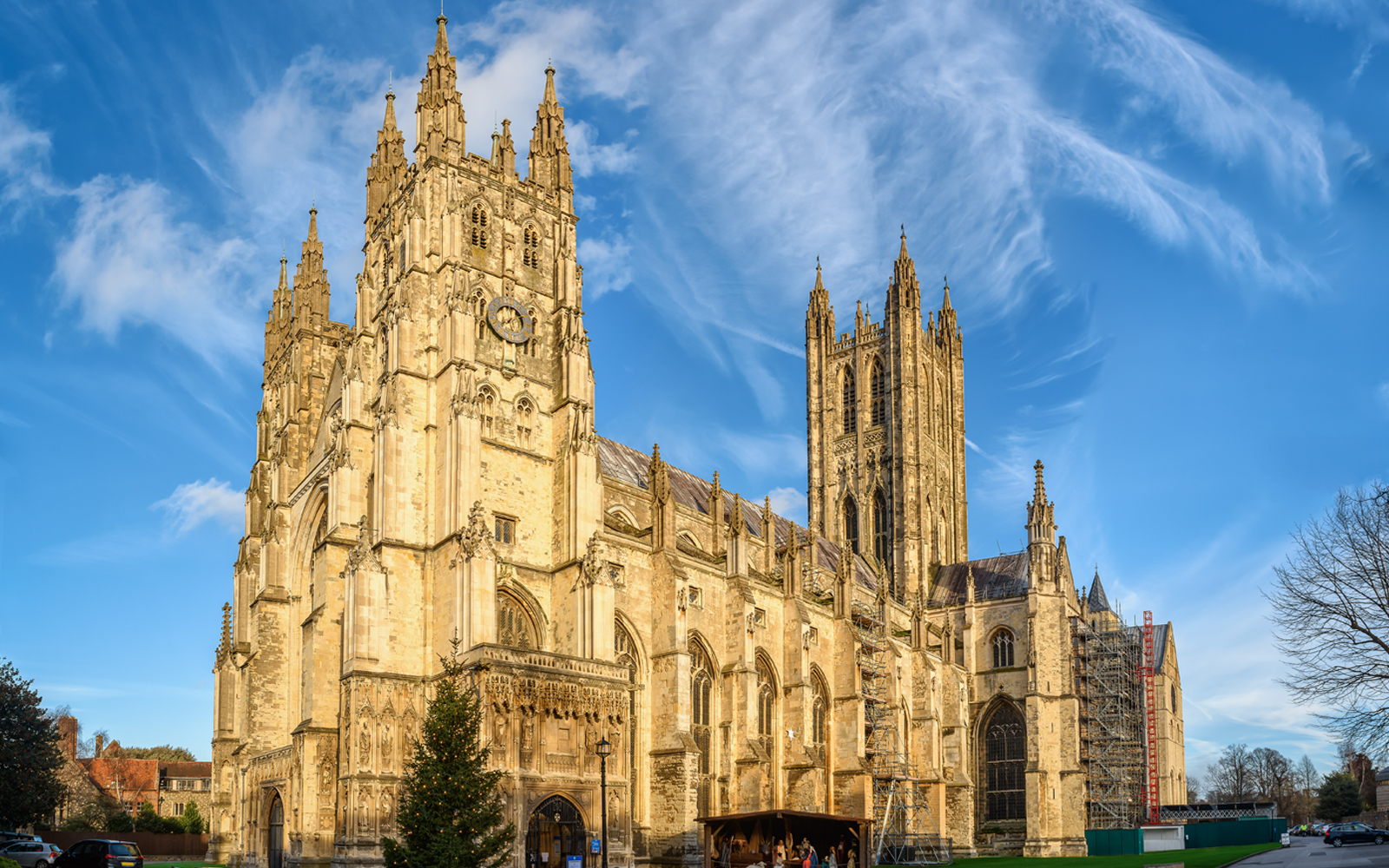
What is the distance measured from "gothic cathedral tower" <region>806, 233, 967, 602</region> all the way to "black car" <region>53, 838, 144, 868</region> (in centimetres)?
4621

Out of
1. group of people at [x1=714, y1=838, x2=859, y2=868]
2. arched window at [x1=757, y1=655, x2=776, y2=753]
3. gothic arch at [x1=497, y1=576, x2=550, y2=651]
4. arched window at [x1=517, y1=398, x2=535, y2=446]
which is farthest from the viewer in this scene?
arched window at [x1=757, y1=655, x2=776, y2=753]

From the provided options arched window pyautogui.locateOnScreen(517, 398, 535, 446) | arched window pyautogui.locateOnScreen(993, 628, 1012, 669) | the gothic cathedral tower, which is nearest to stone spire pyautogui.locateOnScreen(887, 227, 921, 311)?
the gothic cathedral tower

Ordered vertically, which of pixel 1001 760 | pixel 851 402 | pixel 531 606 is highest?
pixel 851 402

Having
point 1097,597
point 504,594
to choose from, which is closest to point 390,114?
point 504,594

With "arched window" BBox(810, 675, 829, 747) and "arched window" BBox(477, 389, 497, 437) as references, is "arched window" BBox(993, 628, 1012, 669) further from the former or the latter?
"arched window" BBox(477, 389, 497, 437)

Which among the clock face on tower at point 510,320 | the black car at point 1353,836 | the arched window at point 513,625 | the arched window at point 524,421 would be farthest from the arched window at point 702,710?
the black car at point 1353,836

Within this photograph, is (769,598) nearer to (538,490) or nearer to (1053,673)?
(538,490)

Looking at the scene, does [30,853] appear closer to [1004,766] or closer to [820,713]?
[820,713]

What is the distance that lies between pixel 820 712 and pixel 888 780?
19.7 ft

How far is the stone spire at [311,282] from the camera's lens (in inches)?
1959

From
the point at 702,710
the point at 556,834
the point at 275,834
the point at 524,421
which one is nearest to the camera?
the point at 556,834

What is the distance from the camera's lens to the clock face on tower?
1610 inches

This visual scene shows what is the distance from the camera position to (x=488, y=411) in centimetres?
3944

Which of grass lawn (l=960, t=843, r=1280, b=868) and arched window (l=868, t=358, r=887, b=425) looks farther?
arched window (l=868, t=358, r=887, b=425)
